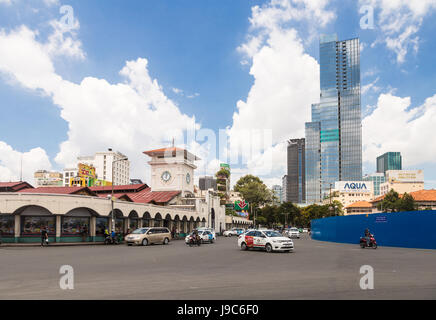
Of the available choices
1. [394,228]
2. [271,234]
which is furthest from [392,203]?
[271,234]

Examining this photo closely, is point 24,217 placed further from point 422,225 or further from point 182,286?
point 422,225

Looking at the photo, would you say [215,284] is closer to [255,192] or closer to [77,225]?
[77,225]

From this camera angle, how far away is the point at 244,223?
121m

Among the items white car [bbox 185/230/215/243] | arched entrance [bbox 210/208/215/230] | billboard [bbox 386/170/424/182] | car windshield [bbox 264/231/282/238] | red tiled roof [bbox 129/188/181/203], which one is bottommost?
arched entrance [bbox 210/208/215/230]

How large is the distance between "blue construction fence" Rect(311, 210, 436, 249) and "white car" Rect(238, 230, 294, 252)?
35.5ft

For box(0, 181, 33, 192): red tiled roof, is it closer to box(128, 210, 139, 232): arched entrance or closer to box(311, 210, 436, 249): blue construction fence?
box(128, 210, 139, 232): arched entrance

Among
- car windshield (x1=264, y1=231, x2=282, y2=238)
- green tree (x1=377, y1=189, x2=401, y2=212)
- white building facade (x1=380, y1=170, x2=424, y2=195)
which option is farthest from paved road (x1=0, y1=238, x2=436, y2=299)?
white building facade (x1=380, y1=170, x2=424, y2=195)

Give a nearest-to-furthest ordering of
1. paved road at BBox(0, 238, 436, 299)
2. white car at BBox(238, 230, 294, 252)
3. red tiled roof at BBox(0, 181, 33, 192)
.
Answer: paved road at BBox(0, 238, 436, 299), white car at BBox(238, 230, 294, 252), red tiled roof at BBox(0, 181, 33, 192)

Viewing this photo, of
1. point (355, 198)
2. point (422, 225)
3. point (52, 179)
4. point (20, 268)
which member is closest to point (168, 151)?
point (422, 225)

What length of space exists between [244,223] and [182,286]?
11230 centimetres

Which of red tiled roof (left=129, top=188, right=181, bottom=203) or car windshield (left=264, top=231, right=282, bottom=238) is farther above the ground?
red tiled roof (left=129, top=188, right=181, bottom=203)

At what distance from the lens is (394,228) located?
104 ft

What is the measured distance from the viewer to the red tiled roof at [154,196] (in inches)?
2488

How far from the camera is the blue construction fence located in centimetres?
2819
